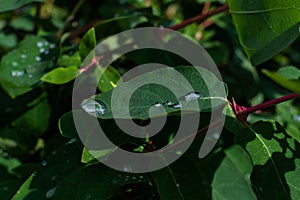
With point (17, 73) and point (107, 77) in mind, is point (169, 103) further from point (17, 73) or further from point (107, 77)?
point (17, 73)

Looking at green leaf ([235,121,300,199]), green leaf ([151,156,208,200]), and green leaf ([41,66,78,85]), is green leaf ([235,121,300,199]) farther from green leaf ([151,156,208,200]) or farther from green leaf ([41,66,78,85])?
green leaf ([41,66,78,85])

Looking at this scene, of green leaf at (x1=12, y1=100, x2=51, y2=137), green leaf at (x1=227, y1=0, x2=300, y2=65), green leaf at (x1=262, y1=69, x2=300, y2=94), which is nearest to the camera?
green leaf at (x1=262, y1=69, x2=300, y2=94)

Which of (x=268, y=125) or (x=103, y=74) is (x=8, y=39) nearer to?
(x=103, y=74)

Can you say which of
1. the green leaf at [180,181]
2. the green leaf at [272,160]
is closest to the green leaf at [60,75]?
the green leaf at [180,181]

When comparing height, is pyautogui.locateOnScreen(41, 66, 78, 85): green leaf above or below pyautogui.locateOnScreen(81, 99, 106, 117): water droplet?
below

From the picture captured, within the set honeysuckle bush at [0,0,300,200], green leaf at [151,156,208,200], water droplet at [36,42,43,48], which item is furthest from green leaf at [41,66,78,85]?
green leaf at [151,156,208,200]

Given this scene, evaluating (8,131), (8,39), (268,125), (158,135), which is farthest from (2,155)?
(268,125)

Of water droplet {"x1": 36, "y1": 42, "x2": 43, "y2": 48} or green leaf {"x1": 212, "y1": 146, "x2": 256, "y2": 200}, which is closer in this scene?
green leaf {"x1": 212, "y1": 146, "x2": 256, "y2": 200}
